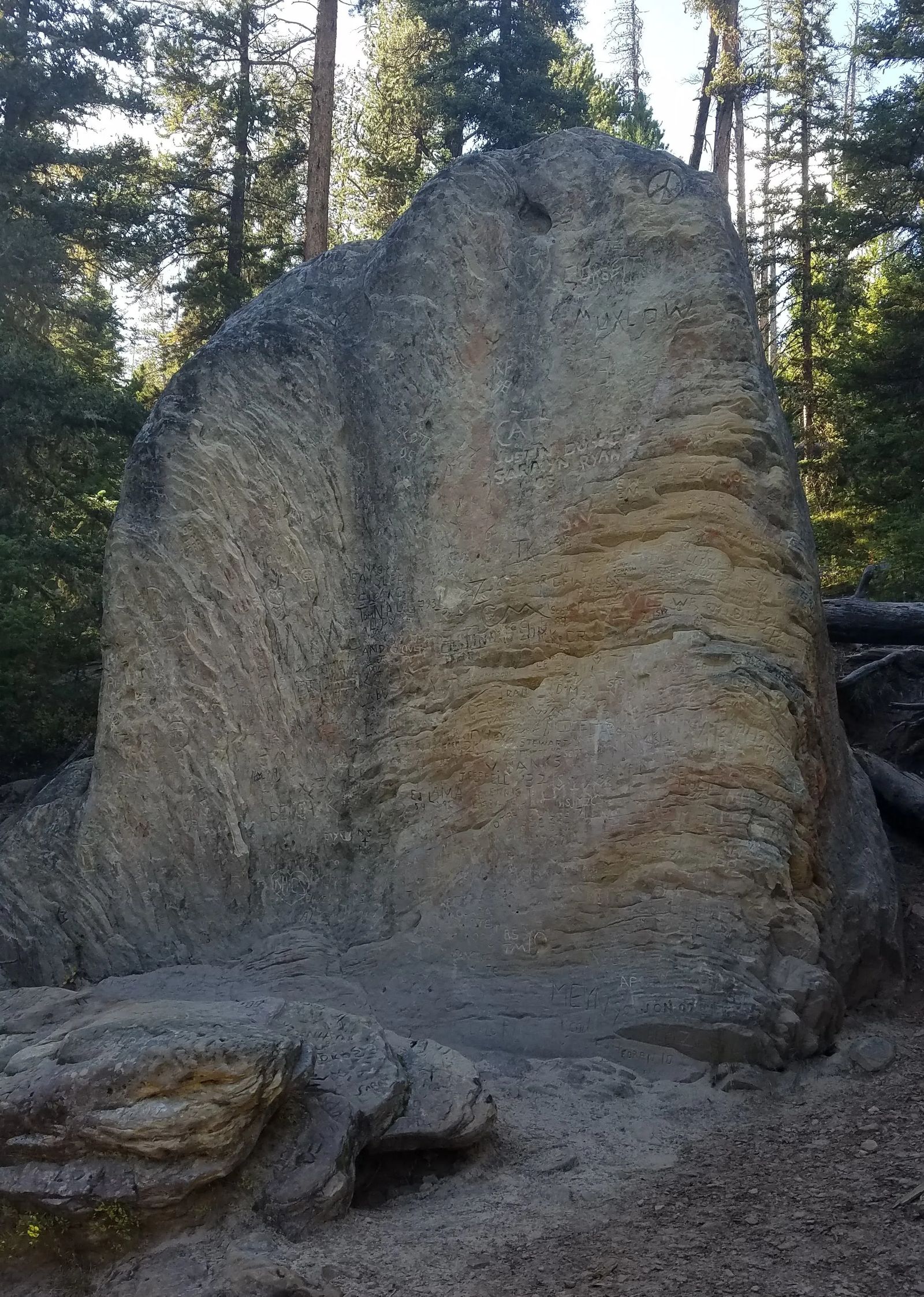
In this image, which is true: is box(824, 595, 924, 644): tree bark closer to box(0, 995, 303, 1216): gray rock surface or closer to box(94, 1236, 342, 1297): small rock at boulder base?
box(0, 995, 303, 1216): gray rock surface

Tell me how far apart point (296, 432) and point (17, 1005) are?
395 cm

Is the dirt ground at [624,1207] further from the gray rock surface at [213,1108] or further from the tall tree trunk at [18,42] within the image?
the tall tree trunk at [18,42]

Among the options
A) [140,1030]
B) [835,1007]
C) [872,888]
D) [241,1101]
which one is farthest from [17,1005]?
[872,888]

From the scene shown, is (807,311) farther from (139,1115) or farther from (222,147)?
(139,1115)

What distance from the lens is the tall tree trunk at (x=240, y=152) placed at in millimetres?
16984

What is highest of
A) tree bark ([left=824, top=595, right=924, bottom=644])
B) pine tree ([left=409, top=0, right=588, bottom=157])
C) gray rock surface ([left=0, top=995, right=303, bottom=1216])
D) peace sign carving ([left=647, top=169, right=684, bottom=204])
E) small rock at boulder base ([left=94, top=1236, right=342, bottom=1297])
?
pine tree ([left=409, top=0, right=588, bottom=157])

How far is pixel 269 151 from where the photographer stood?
18.0 m

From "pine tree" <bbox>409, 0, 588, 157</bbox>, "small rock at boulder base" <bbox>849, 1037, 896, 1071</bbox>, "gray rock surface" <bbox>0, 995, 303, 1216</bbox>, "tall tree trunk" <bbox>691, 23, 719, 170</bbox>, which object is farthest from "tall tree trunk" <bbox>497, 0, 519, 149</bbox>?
"gray rock surface" <bbox>0, 995, 303, 1216</bbox>

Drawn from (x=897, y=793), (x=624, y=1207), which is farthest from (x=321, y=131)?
(x=624, y=1207)

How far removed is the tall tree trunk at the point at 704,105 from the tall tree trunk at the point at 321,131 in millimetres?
7932

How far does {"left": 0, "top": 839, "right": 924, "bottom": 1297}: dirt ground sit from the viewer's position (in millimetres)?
3887

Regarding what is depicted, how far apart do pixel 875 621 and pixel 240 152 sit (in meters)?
12.4

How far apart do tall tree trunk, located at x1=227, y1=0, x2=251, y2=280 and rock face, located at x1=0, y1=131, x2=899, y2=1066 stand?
938cm

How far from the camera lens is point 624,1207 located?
4434mm
